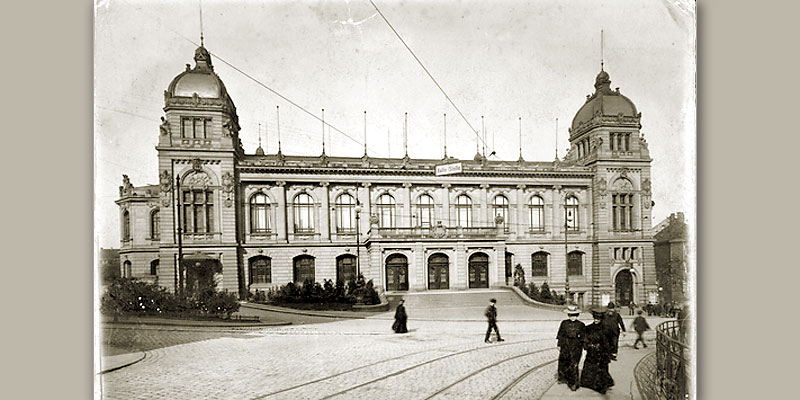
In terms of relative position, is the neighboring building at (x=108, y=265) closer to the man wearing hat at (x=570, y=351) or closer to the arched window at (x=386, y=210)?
the arched window at (x=386, y=210)

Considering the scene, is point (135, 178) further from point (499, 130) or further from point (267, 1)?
point (499, 130)

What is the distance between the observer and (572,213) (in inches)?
221

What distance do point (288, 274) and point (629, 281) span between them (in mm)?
4532

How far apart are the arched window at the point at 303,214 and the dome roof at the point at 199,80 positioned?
1.67 meters

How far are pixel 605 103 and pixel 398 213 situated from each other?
2986 millimetres

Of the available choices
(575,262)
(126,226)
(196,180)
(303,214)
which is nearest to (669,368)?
(575,262)

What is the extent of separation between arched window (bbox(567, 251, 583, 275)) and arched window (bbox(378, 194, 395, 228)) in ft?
7.91

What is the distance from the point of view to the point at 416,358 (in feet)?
16.1

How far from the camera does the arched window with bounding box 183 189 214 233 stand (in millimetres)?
5238

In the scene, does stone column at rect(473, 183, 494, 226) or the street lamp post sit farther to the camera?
stone column at rect(473, 183, 494, 226)

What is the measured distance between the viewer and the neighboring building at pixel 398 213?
5.25 m

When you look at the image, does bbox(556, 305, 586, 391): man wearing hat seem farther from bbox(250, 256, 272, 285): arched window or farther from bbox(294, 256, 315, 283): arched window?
bbox(250, 256, 272, 285): arched window

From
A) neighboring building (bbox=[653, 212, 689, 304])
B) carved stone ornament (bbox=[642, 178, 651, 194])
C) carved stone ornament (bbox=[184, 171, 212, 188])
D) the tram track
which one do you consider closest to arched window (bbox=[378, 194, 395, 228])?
the tram track

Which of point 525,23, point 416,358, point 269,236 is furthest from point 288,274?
point 525,23
